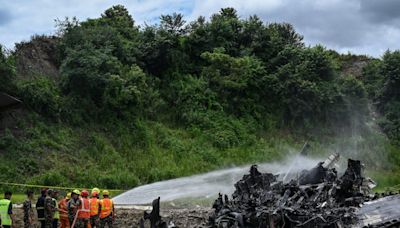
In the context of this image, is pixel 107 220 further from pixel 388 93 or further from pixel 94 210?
pixel 388 93

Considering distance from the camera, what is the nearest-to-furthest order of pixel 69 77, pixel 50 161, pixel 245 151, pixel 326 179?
pixel 326 179
pixel 50 161
pixel 69 77
pixel 245 151

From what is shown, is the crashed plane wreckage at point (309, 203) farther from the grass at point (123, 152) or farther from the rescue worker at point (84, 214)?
the grass at point (123, 152)

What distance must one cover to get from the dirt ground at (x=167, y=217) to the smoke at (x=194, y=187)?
4323 millimetres

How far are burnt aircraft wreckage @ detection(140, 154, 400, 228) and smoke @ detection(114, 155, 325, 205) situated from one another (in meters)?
4.80

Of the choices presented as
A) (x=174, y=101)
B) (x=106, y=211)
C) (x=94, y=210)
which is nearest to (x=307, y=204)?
(x=106, y=211)

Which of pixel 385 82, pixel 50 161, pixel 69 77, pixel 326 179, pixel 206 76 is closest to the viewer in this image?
pixel 326 179

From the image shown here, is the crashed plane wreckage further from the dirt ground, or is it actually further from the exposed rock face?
the exposed rock face

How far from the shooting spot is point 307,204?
15.8 meters

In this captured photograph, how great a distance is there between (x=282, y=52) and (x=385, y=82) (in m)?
10.0

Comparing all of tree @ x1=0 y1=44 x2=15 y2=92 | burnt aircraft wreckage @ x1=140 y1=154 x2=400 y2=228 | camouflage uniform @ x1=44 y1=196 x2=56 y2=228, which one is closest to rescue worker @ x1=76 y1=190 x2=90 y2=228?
camouflage uniform @ x1=44 y1=196 x2=56 y2=228

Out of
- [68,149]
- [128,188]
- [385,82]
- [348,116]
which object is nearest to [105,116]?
[68,149]

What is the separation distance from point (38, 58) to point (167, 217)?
21.4 m

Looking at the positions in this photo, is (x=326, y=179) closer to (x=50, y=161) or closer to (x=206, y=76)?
(x=50, y=161)

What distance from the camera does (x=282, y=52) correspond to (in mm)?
43500
